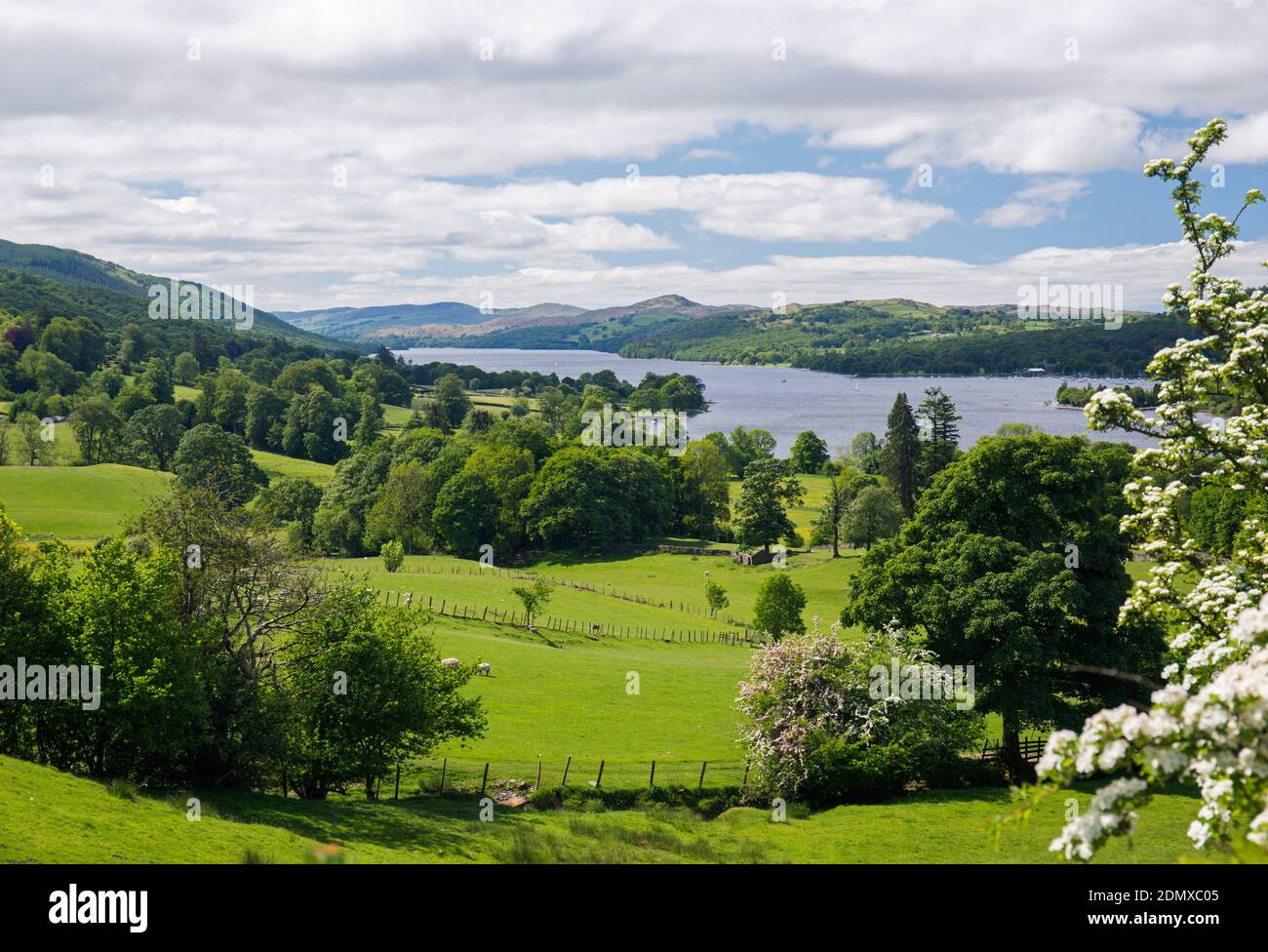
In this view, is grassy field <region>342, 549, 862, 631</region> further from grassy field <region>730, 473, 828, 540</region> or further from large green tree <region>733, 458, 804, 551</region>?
grassy field <region>730, 473, 828, 540</region>

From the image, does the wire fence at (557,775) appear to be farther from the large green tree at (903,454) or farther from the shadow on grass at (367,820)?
the large green tree at (903,454)

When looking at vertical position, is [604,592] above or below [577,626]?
below

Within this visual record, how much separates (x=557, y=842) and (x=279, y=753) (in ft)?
29.1

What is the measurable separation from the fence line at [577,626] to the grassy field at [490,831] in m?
29.6

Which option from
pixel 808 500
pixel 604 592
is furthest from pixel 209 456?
pixel 808 500

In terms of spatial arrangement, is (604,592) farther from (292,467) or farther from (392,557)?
(292,467)

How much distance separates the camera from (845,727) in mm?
33031

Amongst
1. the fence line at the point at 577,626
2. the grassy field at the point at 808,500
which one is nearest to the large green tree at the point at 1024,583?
the fence line at the point at 577,626

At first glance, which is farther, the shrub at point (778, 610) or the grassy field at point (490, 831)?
the shrub at point (778, 610)

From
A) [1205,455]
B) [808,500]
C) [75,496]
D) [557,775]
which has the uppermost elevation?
[1205,455]

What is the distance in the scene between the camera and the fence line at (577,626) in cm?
6003

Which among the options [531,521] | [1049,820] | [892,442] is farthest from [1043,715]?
[531,521]

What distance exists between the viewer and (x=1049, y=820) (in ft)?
92.2

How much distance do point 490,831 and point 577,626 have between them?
36064mm
